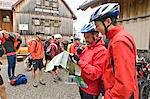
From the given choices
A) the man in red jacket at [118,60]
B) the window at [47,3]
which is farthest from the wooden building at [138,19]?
the window at [47,3]

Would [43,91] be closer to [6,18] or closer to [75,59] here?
[75,59]

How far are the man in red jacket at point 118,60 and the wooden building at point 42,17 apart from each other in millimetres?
19806

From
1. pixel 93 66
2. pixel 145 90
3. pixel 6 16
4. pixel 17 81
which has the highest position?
pixel 6 16

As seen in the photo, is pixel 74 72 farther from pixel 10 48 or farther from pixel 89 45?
pixel 10 48

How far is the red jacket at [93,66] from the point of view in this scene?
2.32 m

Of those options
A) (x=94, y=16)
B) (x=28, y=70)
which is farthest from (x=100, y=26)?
(x=28, y=70)

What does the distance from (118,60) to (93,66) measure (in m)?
0.77

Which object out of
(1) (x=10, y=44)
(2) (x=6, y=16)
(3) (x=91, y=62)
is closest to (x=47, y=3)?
(2) (x=6, y=16)

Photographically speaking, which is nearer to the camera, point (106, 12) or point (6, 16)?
point (106, 12)

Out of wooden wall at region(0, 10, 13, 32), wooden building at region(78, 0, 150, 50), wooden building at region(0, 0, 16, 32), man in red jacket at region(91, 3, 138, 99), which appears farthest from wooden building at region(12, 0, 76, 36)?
man in red jacket at region(91, 3, 138, 99)

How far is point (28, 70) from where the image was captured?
34.0 ft

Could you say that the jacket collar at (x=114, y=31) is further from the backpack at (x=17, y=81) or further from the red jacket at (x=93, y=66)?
the backpack at (x=17, y=81)

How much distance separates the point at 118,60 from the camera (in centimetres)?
162

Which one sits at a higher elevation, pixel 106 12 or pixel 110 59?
pixel 106 12
